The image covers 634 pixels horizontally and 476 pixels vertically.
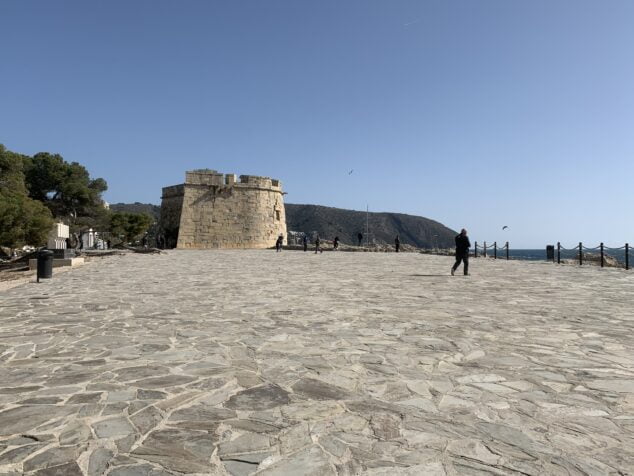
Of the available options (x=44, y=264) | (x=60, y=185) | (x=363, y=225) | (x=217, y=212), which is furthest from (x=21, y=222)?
(x=363, y=225)

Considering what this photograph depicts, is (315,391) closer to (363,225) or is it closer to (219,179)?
(219,179)

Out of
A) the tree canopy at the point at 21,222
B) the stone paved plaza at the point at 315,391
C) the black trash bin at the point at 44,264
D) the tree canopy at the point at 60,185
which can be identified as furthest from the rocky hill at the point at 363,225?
the stone paved plaza at the point at 315,391

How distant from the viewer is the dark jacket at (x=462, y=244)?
1313 centimetres

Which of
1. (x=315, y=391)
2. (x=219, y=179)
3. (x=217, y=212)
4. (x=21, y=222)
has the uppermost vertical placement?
(x=219, y=179)

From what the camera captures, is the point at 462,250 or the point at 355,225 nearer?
the point at 462,250

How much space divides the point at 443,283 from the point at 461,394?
7.78 m

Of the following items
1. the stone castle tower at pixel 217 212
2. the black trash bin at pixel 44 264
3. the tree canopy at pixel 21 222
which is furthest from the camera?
the stone castle tower at pixel 217 212

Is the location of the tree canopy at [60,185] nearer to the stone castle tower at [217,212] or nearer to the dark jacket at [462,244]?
the stone castle tower at [217,212]

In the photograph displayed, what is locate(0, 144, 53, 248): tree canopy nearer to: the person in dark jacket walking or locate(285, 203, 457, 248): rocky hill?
the person in dark jacket walking

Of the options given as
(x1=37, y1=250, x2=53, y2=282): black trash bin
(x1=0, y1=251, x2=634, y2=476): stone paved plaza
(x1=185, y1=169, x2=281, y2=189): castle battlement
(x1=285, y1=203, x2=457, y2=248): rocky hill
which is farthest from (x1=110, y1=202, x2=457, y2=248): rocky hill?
(x1=0, y1=251, x2=634, y2=476): stone paved plaza

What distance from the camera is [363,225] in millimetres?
108875

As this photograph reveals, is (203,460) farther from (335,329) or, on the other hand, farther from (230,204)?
(230,204)

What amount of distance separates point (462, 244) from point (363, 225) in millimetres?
95966

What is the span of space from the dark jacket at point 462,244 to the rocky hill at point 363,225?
86.8 metres
